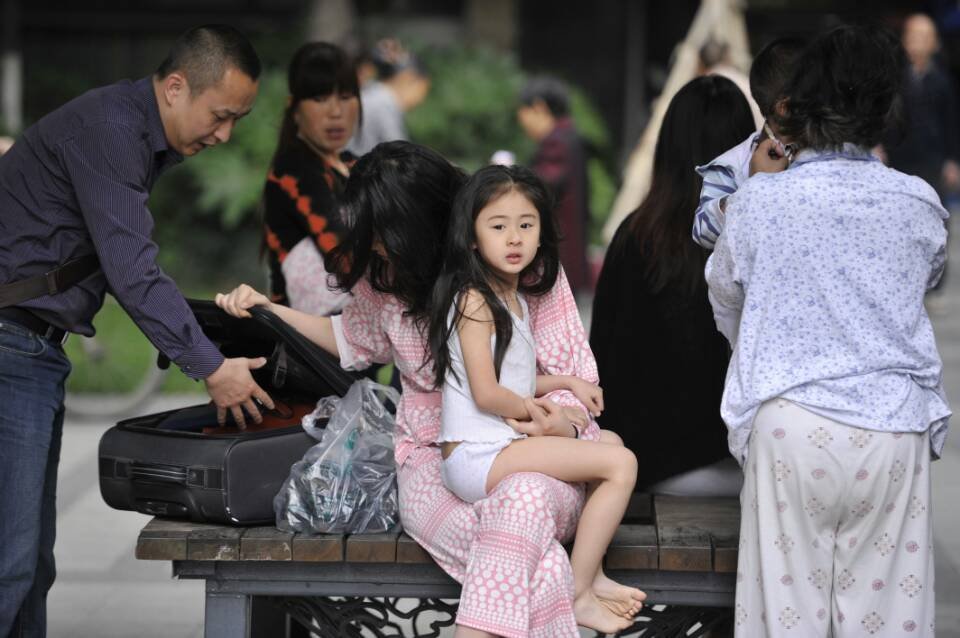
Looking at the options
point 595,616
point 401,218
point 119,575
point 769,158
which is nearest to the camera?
point 595,616

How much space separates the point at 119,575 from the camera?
5648 millimetres

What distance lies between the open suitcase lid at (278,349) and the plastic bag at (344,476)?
7 centimetres

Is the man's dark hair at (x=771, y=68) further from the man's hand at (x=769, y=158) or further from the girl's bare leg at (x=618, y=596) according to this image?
the girl's bare leg at (x=618, y=596)

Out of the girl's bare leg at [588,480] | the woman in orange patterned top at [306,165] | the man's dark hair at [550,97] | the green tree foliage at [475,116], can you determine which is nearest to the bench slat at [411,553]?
the girl's bare leg at [588,480]

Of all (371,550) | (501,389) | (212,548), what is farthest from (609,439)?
(212,548)

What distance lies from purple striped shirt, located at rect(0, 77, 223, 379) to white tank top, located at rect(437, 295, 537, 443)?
64 centimetres

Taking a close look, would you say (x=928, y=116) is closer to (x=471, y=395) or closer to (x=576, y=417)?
(x=576, y=417)

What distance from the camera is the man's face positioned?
3.68 m

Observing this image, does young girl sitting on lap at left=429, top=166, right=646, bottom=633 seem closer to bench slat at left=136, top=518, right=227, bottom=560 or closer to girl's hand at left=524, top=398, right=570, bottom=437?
girl's hand at left=524, top=398, right=570, bottom=437

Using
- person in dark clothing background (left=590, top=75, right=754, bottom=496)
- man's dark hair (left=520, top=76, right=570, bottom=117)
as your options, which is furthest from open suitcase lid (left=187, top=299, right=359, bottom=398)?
man's dark hair (left=520, top=76, right=570, bottom=117)

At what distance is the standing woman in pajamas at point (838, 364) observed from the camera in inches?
122

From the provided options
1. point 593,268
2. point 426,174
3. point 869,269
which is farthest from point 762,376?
point 593,268

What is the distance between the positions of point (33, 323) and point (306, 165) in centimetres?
149

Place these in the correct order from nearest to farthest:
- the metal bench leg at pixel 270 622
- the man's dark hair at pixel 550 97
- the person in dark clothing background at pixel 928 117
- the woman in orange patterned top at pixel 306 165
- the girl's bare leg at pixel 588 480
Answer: the girl's bare leg at pixel 588 480, the metal bench leg at pixel 270 622, the woman in orange patterned top at pixel 306 165, the man's dark hair at pixel 550 97, the person in dark clothing background at pixel 928 117
